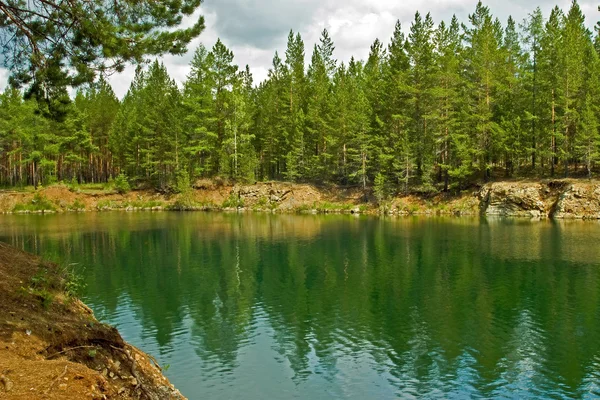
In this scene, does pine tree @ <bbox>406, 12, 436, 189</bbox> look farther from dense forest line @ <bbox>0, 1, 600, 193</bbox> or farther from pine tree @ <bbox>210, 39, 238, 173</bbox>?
pine tree @ <bbox>210, 39, 238, 173</bbox>

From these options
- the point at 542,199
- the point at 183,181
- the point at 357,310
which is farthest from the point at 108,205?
the point at 357,310

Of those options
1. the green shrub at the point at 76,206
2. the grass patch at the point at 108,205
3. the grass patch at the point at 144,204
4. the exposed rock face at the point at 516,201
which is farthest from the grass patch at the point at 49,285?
the grass patch at the point at 108,205

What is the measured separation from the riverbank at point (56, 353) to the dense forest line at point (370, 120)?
52.5 metres

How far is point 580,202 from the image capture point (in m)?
50.6

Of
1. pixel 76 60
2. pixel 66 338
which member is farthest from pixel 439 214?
pixel 66 338

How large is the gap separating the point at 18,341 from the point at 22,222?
163 ft

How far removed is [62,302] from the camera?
1244 cm

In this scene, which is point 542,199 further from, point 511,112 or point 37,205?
point 37,205

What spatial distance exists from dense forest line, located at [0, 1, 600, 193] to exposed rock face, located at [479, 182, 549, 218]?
4254mm

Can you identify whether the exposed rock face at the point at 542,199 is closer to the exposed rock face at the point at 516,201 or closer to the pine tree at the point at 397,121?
the exposed rock face at the point at 516,201

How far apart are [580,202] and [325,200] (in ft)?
101

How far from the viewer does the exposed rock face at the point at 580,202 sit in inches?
1971

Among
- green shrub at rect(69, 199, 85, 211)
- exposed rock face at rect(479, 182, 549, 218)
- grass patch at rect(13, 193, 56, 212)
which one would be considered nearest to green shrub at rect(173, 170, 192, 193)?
green shrub at rect(69, 199, 85, 211)

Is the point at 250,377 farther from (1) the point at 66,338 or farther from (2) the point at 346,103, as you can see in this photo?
(2) the point at 346,103
